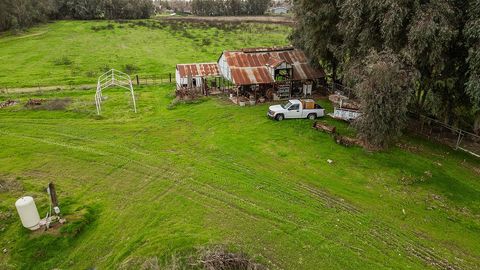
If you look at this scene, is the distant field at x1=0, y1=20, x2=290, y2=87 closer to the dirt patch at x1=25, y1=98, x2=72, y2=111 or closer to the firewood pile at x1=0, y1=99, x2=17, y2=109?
the firewood pile at x1=0, y1=99, x2=17, y2=109

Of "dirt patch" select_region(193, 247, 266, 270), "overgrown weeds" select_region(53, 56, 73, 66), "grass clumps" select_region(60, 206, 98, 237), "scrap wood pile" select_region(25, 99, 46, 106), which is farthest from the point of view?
"overgrown weeds" select_region(53, 56, 73, 66)

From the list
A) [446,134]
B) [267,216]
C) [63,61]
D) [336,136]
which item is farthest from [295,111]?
[63,61]

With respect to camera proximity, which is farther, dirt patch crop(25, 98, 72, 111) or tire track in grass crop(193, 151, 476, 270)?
dirt patch crop(25, 98, 72, 111)

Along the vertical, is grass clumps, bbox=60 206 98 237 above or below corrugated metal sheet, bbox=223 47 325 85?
below

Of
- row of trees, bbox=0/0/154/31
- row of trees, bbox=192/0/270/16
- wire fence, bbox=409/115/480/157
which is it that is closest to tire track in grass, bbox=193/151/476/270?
wire fence, bbox=409/115/480/157

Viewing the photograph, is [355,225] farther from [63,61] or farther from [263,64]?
[63,61]

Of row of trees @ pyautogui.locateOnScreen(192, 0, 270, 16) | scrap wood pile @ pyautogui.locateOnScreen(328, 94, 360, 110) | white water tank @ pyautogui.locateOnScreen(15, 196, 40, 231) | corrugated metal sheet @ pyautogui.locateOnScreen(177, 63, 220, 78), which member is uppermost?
row of trees @ pyautogui.locateOnScreen(192, 0, 270, 16)
